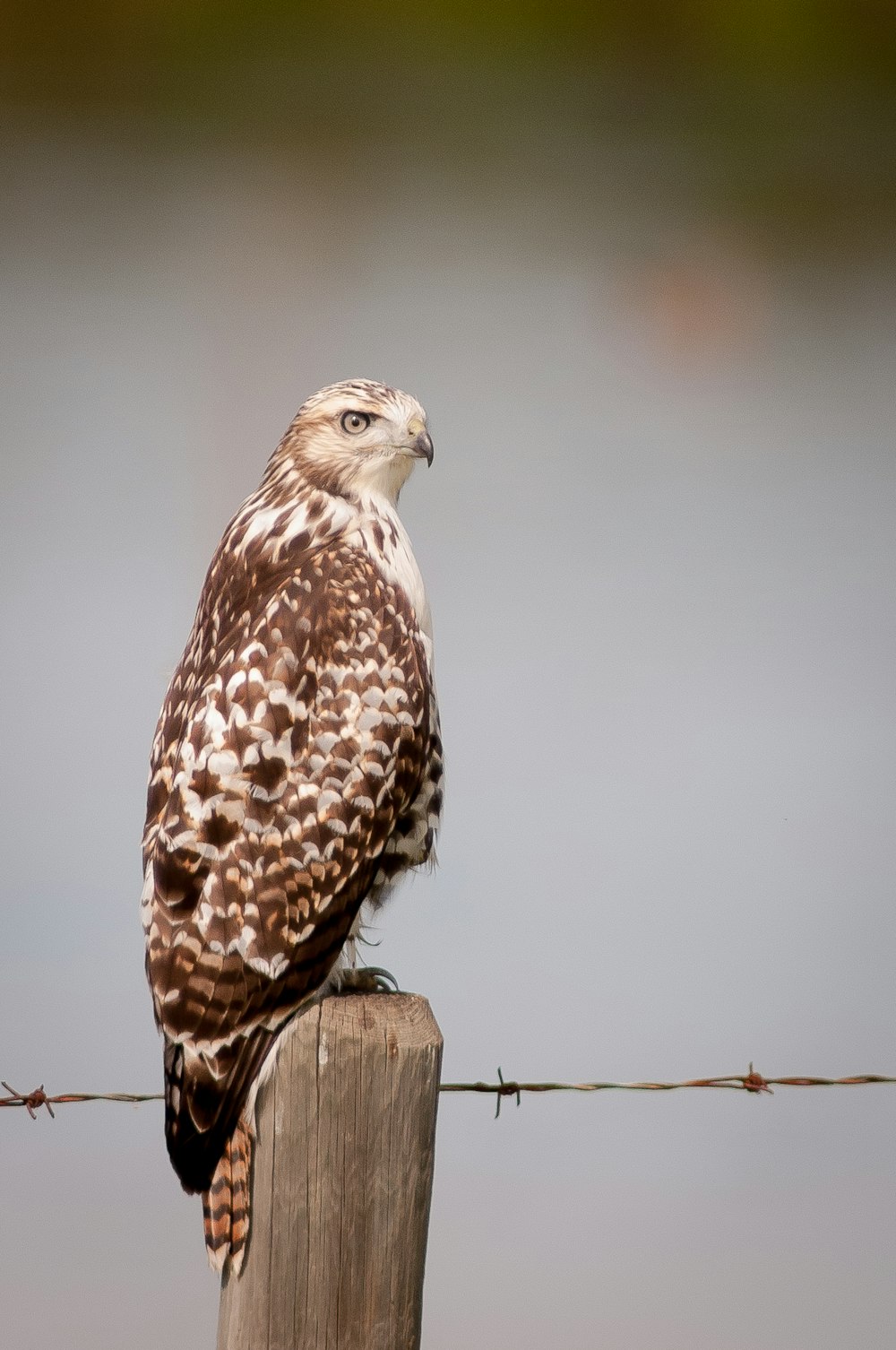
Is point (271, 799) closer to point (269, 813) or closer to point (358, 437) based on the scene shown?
point (269, 813)

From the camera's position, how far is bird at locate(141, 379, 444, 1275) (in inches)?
85.9

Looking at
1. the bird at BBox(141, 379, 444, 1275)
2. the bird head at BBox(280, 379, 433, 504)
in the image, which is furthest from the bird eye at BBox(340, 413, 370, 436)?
the bird at BBox(141, 379, 444, 1275)

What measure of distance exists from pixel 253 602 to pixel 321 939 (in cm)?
72

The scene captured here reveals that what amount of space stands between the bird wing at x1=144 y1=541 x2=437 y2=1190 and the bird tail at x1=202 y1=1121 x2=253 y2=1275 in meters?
0.04

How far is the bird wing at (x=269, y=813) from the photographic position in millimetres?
2195

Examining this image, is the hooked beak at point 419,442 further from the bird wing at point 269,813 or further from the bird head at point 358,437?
the bird wing at point 269,813

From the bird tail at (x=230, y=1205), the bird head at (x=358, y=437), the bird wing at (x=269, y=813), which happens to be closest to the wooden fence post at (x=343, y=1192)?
the bird tail at (x=230, y=1205)

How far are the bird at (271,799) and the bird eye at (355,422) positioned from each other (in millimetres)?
160

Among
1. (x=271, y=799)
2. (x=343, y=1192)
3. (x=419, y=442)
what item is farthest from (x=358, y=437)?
(x=343, y=1192)

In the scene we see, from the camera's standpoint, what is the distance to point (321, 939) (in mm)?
2316

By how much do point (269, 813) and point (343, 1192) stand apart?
70 centimetres

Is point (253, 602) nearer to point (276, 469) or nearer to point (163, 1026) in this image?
point (276, 469)

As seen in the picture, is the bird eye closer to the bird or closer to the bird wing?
the bird

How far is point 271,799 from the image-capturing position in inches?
90.7
